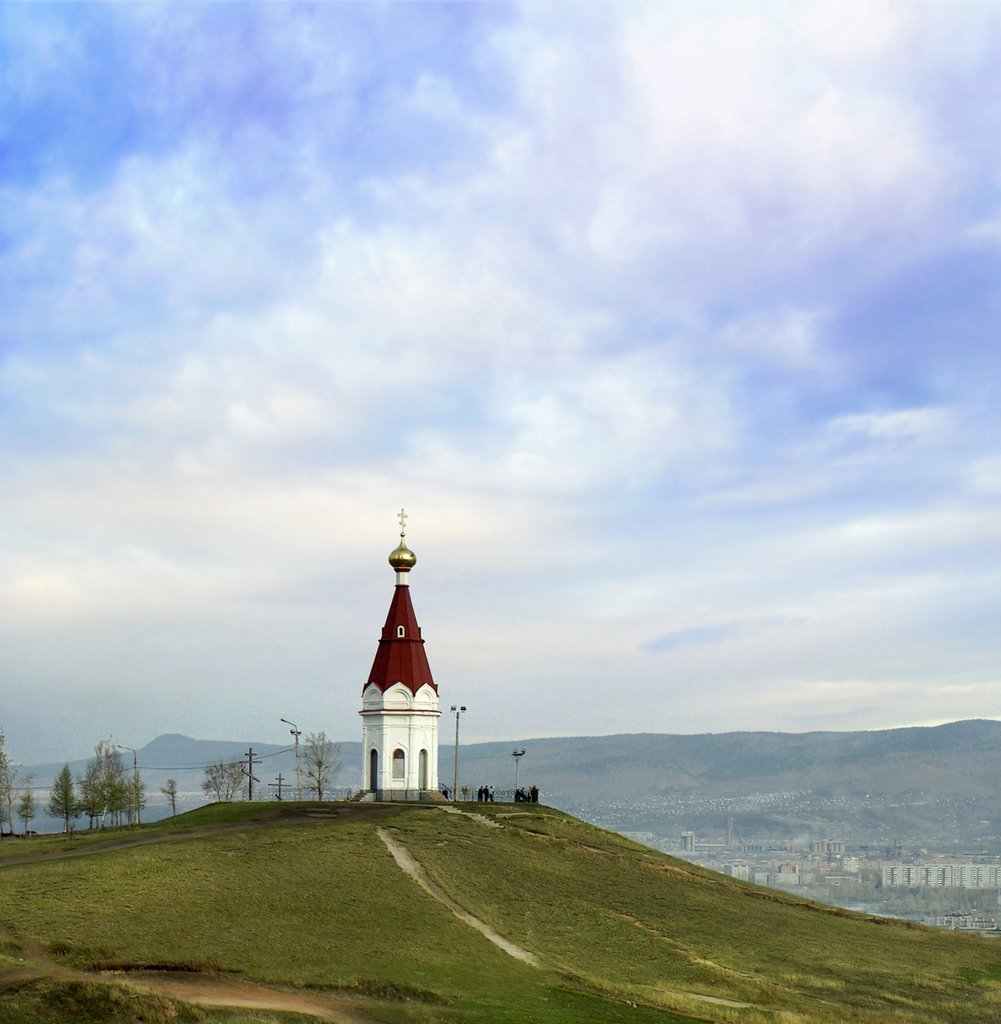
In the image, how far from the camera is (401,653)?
254 feet

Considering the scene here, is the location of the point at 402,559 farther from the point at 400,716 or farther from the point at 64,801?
the point at 64,801

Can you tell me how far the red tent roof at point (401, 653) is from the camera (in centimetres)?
7694

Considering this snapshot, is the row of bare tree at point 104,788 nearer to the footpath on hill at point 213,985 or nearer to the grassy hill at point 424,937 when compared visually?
the grassy hill at point 424,937

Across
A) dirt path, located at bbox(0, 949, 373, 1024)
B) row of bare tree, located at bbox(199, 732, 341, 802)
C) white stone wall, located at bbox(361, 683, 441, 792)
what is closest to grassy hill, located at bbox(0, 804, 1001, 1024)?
dirt path, located at bbox(0, 949, 373, 1024)

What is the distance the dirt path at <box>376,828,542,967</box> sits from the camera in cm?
4312

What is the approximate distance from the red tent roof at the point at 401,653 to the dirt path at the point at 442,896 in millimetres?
19275

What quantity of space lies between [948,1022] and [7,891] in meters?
31.7

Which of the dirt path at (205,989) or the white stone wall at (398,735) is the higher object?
the white stone wall at (398,735)

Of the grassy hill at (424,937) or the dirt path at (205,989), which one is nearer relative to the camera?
the dirt path at (205,989)

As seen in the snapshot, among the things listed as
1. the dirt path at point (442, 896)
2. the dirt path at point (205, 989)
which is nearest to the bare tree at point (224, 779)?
the dirt path at point (442, 896)

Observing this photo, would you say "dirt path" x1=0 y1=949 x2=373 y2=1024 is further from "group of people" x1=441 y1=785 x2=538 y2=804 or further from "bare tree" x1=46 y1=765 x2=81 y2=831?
"bare tree" x1=46 y1=765 x2=81 y2=831

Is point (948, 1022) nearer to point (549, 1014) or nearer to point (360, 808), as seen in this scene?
point (549, 1014)

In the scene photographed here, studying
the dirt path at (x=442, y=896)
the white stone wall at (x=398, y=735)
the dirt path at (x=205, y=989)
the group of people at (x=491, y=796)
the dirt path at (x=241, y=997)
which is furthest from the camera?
the group of people at (x=491, y=796)

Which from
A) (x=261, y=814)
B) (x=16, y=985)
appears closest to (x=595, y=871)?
(x=261, y=814)
